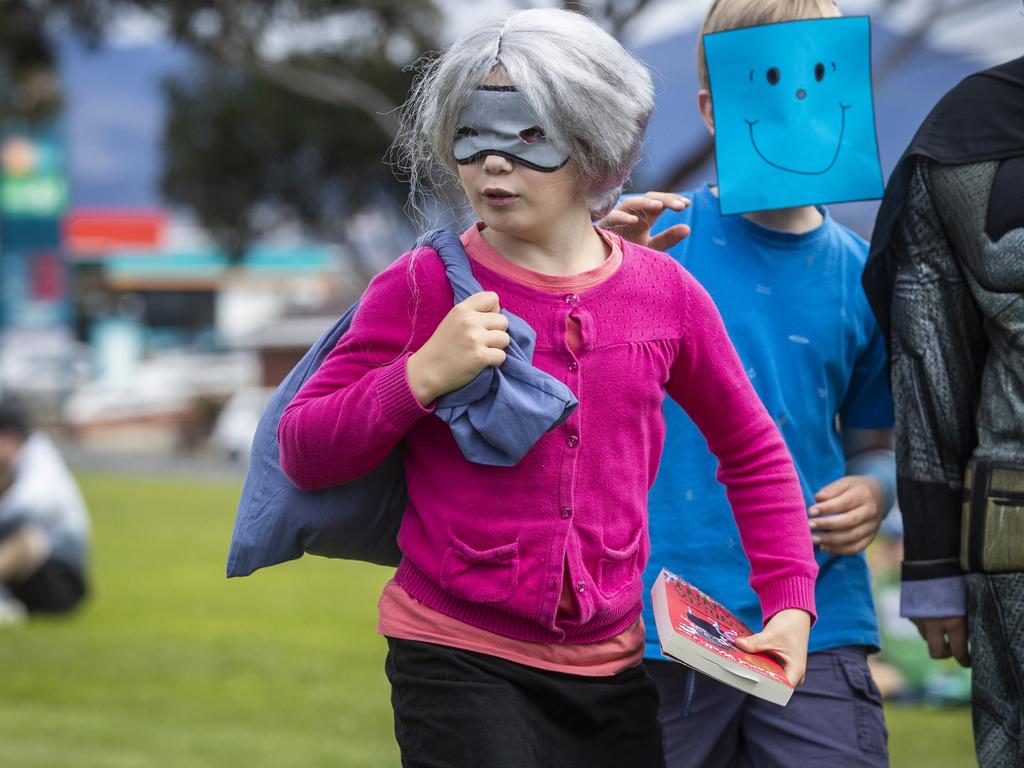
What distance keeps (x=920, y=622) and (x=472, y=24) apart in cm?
123

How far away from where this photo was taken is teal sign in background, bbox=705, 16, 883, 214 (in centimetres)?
257

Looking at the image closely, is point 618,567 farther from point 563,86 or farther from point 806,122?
point 806,122

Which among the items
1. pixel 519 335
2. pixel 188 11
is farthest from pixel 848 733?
pixel 188 11

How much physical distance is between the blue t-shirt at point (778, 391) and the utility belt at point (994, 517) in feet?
1.05

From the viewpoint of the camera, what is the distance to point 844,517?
8.34 feet

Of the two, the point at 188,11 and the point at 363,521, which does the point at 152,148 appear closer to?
the point at 188,11

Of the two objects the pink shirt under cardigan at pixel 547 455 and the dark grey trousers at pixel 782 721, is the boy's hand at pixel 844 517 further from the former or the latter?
the pink shirt under cardigan at pixel 547 455

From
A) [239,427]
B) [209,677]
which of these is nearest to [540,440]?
[209,677]

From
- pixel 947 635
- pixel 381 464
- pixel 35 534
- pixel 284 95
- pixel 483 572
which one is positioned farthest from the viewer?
pixel 284 95

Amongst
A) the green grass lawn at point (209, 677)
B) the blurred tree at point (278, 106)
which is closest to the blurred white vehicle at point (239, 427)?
the blurred tree at point (278, 106)

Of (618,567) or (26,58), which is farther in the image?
(26,58)

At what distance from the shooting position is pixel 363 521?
2182 millimetres

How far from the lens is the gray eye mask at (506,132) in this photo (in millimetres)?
2049

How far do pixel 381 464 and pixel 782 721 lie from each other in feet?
2.91
